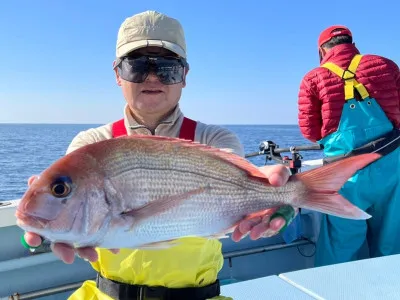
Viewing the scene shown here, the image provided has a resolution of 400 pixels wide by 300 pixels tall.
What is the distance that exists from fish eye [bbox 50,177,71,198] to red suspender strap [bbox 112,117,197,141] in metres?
0.73

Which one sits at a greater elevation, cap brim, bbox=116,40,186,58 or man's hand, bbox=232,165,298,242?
cap brim, bbox=116,40,186,58

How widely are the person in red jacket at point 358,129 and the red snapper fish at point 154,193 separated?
7.78ft

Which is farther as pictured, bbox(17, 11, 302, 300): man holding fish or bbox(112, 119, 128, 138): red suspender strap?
bbox(112, 119, 128, 138): red suspender strap

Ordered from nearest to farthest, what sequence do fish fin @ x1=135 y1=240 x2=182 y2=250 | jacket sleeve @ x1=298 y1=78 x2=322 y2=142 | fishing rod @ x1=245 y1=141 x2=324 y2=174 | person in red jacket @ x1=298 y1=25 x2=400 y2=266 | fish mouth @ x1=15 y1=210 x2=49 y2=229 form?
fish mouth @ x1=15 y1=210 x2=49 y2=229, fish fin @ x1=135 y1=240 x2=182 y2=250, person in red jacket @ x1=298 y1=25 x2=400 y2=266, jacket sleeve @ x1=298 y1=78 x2=322 y2=142, fishing rod @ x1=245 y1=141 x2=324 y2=174

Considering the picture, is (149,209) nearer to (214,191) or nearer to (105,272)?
(214,191)

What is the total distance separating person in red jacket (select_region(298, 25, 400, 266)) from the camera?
3.73 m

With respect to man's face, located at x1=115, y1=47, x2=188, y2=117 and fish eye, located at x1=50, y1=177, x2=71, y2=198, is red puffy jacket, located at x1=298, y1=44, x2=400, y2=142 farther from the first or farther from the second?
fish eye, located at x1=50, y1=177, x2=71, y2=198

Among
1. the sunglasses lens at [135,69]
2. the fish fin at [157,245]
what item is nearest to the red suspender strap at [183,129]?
the sunglasses lens at [135,69]

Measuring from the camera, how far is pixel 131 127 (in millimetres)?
1997

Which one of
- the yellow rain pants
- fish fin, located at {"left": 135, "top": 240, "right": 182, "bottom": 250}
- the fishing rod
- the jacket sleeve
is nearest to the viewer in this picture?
fish fin, located at {"left": 135, "top": 240, "right": 182, "bottom": 250}

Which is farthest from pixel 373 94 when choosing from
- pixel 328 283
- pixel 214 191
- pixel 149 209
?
pixel 149 209

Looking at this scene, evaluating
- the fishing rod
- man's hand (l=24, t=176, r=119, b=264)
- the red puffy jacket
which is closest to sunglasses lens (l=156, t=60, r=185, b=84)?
man's hand (l=24, t=176, r=119, b=264)

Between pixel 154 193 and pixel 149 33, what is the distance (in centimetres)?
83

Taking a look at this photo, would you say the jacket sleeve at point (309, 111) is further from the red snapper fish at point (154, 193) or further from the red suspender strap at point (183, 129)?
the red snapper fish at point (154, 193)
